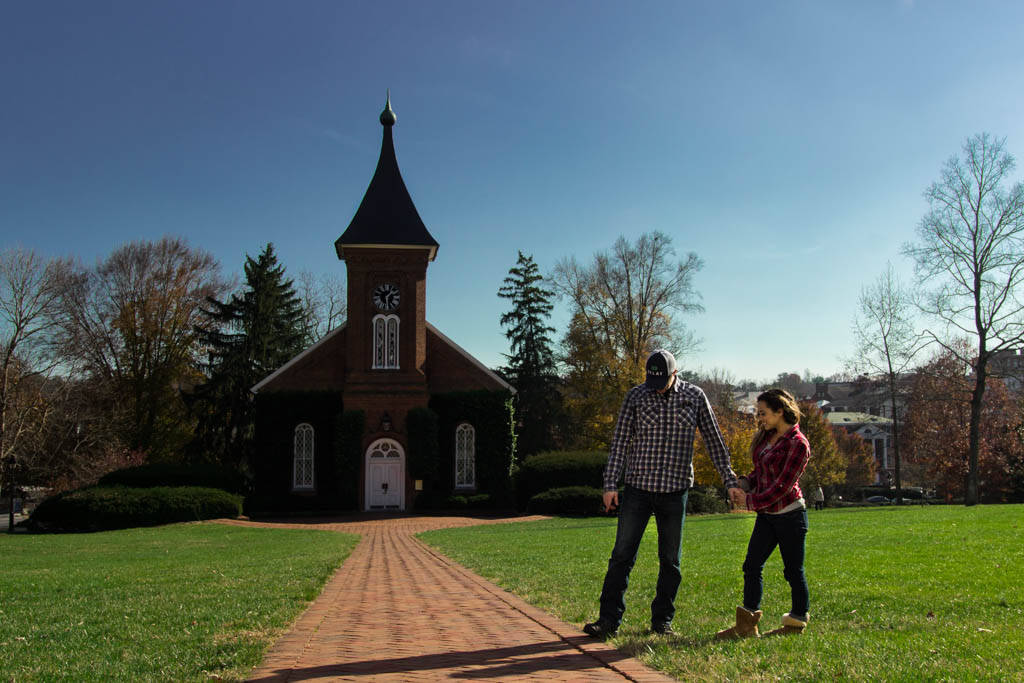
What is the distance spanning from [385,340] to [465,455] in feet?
18.6

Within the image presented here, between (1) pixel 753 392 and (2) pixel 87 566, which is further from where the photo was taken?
(1) pixel 753 392

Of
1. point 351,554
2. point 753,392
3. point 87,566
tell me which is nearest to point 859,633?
point 351,554

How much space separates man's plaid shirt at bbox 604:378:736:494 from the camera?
18.1 feet

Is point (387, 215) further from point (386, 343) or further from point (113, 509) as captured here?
point (113, 509)

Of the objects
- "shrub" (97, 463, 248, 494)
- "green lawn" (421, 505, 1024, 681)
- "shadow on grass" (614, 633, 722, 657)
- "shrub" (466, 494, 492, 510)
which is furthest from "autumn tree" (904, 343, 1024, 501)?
"shadow on grass" (614, 633, 722, 657)

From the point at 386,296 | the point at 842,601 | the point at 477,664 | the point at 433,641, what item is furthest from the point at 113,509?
the point at 842,601

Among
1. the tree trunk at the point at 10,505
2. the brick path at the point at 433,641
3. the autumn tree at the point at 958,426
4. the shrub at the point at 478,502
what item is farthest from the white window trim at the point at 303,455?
the autumn tree at the point at 958,426

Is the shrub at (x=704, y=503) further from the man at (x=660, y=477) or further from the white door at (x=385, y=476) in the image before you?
the man at (x=660, y=477)

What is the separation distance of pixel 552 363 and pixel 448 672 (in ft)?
129

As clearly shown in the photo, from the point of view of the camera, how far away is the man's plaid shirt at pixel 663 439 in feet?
18.1

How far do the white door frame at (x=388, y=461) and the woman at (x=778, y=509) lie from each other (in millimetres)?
→ 25981

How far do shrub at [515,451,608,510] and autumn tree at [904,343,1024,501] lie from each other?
60.2ft

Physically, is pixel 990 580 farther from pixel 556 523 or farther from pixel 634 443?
pixel 556 523

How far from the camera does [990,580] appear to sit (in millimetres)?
7617
